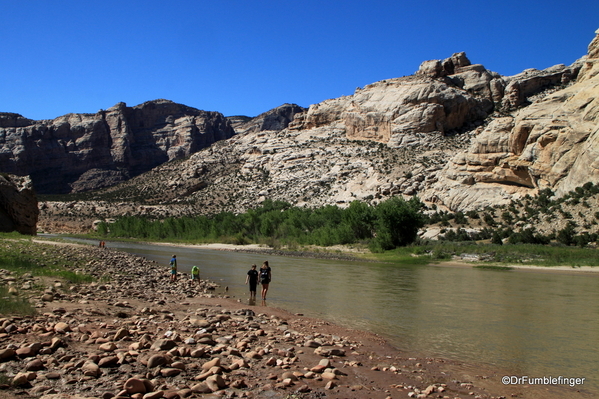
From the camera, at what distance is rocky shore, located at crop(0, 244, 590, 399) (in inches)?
232

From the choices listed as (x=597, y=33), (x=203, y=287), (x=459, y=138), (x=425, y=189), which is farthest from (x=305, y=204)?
(x=203, y=287)

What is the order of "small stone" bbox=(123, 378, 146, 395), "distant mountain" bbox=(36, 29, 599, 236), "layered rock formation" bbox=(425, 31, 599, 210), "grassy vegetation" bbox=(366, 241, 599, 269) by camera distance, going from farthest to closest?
"distant mountain" bbox=(36, 29, 599, 236), "layered rock formation" bbox=(425, 31, 599, 210), "grassy vegetation" bbox=(366, 241, 599, 269), "small stone" bbox=(123, 378, 146, 395)

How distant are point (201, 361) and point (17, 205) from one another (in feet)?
160

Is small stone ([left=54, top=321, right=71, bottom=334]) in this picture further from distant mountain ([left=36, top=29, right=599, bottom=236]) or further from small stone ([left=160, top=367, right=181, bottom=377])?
distant mountain ([left=36, top=29, right=599, bottom=236])

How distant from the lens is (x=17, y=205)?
46.2m

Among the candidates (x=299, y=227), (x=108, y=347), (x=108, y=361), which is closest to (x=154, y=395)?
(x=108, y=361)

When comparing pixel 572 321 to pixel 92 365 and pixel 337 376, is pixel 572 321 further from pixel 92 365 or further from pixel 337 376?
pixel 92 365

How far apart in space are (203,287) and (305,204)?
6596 centimetres

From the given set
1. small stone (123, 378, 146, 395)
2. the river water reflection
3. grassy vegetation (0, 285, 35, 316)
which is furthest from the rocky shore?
the river water reflection

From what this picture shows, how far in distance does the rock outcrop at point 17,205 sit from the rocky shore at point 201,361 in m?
40.9

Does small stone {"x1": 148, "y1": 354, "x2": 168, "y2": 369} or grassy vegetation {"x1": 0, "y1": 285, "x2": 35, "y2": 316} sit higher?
grassy vegetation {"x1": 0, "y1": 285, "x2": 35, "y2": 316}

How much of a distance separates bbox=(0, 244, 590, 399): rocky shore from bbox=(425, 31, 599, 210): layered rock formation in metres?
47.8

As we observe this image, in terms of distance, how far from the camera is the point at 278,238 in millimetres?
69875

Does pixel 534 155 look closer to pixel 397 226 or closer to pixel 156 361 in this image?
pixel 397 226
